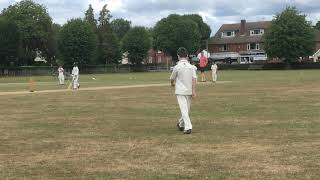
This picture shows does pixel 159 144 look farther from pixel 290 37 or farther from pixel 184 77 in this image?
pixel 290 37

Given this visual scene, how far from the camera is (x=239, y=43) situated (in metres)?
144

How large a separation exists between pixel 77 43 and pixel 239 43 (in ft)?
173

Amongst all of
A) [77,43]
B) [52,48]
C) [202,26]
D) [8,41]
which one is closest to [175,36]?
[52,48]

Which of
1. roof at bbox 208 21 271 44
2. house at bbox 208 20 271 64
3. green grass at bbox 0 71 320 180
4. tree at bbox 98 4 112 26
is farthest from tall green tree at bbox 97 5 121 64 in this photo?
green grass at bbox 0 71 320 180

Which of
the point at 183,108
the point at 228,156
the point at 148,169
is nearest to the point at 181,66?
the point at 183,108

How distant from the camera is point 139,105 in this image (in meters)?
22.3

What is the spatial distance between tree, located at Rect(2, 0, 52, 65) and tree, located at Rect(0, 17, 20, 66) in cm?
1250

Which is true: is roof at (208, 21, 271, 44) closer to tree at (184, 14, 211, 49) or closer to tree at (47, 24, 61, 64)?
tree at (184, 14, 211, 49)

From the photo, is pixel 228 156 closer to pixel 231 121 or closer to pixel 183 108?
pixel 183 108

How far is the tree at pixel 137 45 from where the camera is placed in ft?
376

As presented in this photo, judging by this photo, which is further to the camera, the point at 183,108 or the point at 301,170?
the point at 183,108

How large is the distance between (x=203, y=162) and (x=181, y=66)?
4497 millimetres

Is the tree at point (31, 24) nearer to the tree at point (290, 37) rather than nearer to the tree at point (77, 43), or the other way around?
the tree at point (77, 43)

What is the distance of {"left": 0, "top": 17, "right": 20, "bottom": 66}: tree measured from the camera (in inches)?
3617
